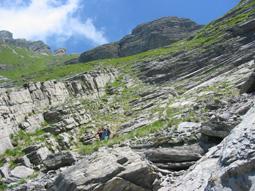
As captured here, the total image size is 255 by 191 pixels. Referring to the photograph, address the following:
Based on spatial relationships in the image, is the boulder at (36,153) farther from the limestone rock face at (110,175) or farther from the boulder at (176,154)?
the boulder at (176,154)

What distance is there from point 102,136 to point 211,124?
19680 mm

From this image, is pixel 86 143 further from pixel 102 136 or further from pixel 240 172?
pixel 240 172

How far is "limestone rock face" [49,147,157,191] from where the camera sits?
20.0 metres

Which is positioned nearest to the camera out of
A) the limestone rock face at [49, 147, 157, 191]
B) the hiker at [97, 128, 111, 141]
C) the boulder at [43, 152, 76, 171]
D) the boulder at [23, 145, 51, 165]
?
the limestone rock face at [49, 147, 157, 191]

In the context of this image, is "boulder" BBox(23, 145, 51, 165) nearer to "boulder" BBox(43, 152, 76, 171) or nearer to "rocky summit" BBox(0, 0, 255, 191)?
"rocky summit" BBox(0, 0, 255, 191)

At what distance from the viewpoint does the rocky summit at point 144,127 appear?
55.8 ft

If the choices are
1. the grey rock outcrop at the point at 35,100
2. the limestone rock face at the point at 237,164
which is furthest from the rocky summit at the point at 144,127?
the grey rock outcrop at the point at 35,100

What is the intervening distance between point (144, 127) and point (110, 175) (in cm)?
1695

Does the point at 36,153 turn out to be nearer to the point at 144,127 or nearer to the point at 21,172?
the point at 21,172

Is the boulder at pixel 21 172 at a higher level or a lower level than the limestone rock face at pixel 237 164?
lower

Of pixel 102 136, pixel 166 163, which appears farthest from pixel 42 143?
pixel 166 163

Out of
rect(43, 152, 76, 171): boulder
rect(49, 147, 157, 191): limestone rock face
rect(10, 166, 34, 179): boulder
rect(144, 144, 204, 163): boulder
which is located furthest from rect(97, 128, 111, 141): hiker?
rect(49, 147, 157, 191): limestone rock face

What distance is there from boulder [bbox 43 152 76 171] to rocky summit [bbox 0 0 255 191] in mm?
78

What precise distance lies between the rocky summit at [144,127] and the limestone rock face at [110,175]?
5 centimetres
